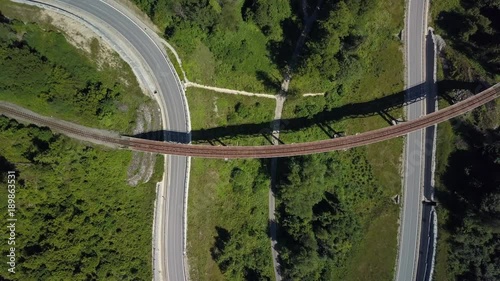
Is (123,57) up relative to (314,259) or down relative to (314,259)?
up

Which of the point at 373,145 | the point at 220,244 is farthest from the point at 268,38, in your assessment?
the point at 220,244

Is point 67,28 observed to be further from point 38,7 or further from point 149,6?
point 149,6

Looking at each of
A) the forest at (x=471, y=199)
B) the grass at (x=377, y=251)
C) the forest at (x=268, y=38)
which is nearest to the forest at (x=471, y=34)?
the forest at (x=471, y=199)

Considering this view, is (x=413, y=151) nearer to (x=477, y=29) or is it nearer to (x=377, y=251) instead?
(x=377, y=251)

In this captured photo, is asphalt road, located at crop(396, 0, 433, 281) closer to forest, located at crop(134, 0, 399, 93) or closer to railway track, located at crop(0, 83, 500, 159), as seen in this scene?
railway track, located at crop(0, 83, 500, 159)

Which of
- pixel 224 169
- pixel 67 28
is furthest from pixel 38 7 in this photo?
pixel 224 169

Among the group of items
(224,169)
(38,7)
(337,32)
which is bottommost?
(224,169)
